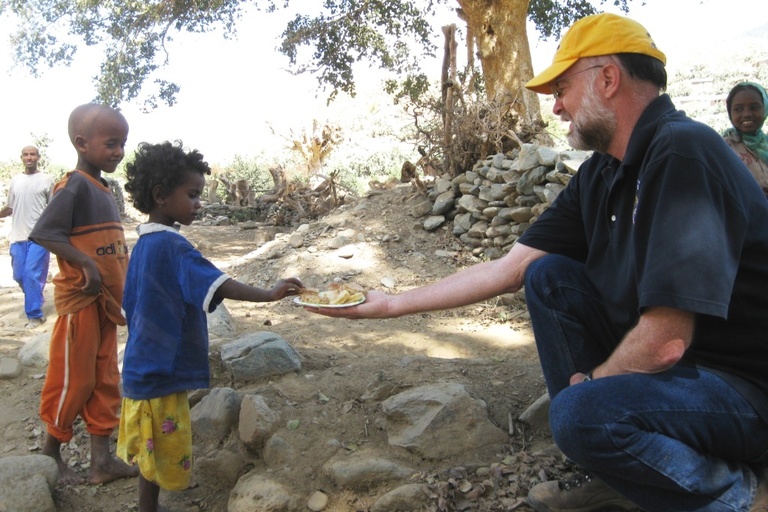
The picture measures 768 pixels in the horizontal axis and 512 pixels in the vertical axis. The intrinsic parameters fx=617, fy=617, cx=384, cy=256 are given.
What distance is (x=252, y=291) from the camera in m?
2.39

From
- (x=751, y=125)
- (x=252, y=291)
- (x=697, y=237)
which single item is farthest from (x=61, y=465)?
(x=751, y=125)

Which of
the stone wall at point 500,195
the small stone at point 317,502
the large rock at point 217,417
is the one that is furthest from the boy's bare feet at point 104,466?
the stone wall at point 500,195

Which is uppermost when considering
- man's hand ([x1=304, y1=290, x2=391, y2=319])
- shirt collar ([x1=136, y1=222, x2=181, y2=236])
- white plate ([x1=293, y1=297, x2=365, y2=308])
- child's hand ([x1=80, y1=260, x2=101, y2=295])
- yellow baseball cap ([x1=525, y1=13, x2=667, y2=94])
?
yellow baseball cap ([x1=525, y1=13, x2=667, y2=94])

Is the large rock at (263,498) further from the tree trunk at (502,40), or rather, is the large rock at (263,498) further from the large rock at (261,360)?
the tree trunk at (502,40)

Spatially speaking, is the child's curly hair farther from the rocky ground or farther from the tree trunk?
the tree trunk

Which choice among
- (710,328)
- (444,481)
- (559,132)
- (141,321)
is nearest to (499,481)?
(444,481)

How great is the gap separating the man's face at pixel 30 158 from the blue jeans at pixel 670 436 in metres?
5.75

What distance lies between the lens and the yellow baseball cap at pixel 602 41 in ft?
6.06

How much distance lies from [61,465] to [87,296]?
0.85 meters

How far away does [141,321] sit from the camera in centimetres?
246

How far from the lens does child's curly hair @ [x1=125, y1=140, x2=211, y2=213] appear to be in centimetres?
252

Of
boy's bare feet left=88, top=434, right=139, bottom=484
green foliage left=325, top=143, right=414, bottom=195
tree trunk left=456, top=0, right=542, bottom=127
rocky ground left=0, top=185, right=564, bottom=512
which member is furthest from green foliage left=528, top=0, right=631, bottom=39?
boy's bare feet left=88, top=434, right=139, bottom=484

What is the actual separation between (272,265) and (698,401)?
21.8 feet

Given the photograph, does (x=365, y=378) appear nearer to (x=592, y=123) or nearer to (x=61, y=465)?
(x=61, y=465)
